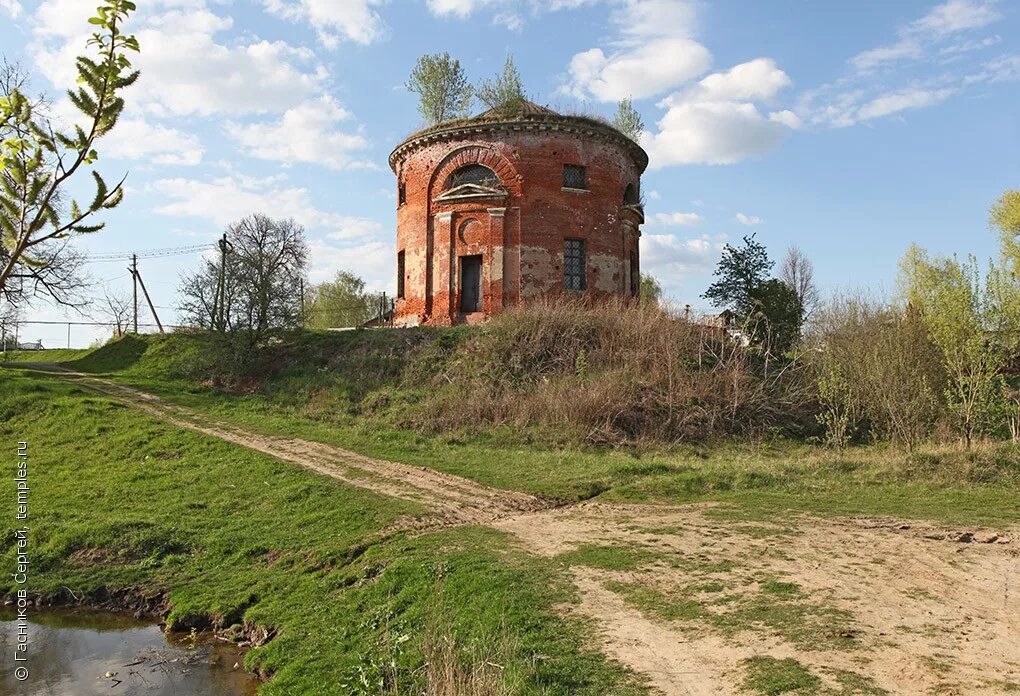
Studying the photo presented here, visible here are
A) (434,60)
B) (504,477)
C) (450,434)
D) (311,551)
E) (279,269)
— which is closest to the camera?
(311,551)

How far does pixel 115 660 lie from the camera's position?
9.12 meters

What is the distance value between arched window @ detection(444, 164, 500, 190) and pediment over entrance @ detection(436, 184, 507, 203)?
306 mm

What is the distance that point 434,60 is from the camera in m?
31.3

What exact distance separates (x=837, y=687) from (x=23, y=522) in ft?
44.2

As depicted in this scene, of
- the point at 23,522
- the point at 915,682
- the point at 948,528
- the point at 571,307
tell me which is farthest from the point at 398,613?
the point at 571,307

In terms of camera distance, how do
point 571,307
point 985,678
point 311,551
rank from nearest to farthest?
point 985,678 → point 311,551 → point 571,307

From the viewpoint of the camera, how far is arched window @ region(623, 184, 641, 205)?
2841 cm

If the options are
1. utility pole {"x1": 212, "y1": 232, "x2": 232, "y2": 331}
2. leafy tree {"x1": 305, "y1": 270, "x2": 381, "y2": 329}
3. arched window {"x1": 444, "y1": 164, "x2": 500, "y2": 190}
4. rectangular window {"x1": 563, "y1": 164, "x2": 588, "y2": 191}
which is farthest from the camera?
leafy tree {"x1": 305, "y1": 270, "x2": 381, "y2": 329}

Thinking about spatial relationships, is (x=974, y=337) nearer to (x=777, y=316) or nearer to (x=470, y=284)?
(x=777, y=316)

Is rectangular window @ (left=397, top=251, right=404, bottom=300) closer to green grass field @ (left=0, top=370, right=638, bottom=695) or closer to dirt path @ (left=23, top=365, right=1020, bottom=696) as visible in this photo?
green grass field @ (left=0, top=370, right=638, bottom=695)

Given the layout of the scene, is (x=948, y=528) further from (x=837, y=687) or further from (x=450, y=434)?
(x=450, y=434)

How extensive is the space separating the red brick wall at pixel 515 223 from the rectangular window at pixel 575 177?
0.63 feet

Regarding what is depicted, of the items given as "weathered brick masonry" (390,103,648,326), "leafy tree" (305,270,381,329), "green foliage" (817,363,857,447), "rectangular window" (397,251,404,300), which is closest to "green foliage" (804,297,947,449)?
"green foliage" (817,363,857,447)

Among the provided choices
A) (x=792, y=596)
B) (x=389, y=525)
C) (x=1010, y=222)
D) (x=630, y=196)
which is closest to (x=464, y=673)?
(x=792, y=596)
